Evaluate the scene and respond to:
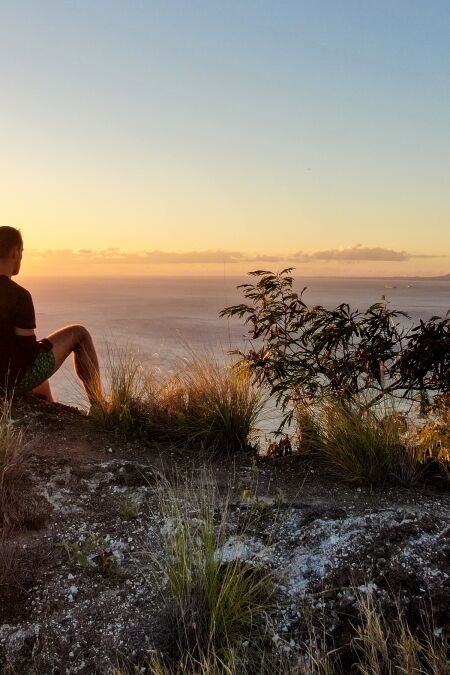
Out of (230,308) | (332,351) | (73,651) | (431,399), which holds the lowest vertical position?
(73,651)

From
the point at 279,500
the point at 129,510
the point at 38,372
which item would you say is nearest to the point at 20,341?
the point at 38,372

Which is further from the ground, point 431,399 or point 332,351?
point 332,351

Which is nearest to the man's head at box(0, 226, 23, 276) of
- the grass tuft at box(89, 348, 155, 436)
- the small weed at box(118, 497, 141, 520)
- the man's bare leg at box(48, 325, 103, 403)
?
the man's bare leg at box(48, 325, 103, 403)

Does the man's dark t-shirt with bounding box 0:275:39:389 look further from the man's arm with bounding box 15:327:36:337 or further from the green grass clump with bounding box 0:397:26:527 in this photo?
the green grass clump with bounding box 0:397:26:527

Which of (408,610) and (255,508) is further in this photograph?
(255,508)

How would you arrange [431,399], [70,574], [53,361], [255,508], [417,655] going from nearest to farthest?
[417,655]
[70,574]
[255,508]
[431,399]
[53,361]

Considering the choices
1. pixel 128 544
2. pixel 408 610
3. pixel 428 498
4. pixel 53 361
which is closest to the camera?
pixel 408 610

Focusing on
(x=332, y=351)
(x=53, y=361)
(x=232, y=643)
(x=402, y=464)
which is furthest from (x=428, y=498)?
(x=53, y=361)

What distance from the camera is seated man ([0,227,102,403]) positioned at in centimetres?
534

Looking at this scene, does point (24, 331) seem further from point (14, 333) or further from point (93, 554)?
point (93, 554)

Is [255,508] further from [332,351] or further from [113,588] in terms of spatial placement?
[332,351]

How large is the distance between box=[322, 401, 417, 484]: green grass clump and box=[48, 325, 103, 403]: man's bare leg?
6.77ft

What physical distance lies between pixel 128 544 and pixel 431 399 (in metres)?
2.66

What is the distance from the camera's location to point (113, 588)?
319 centimetres
